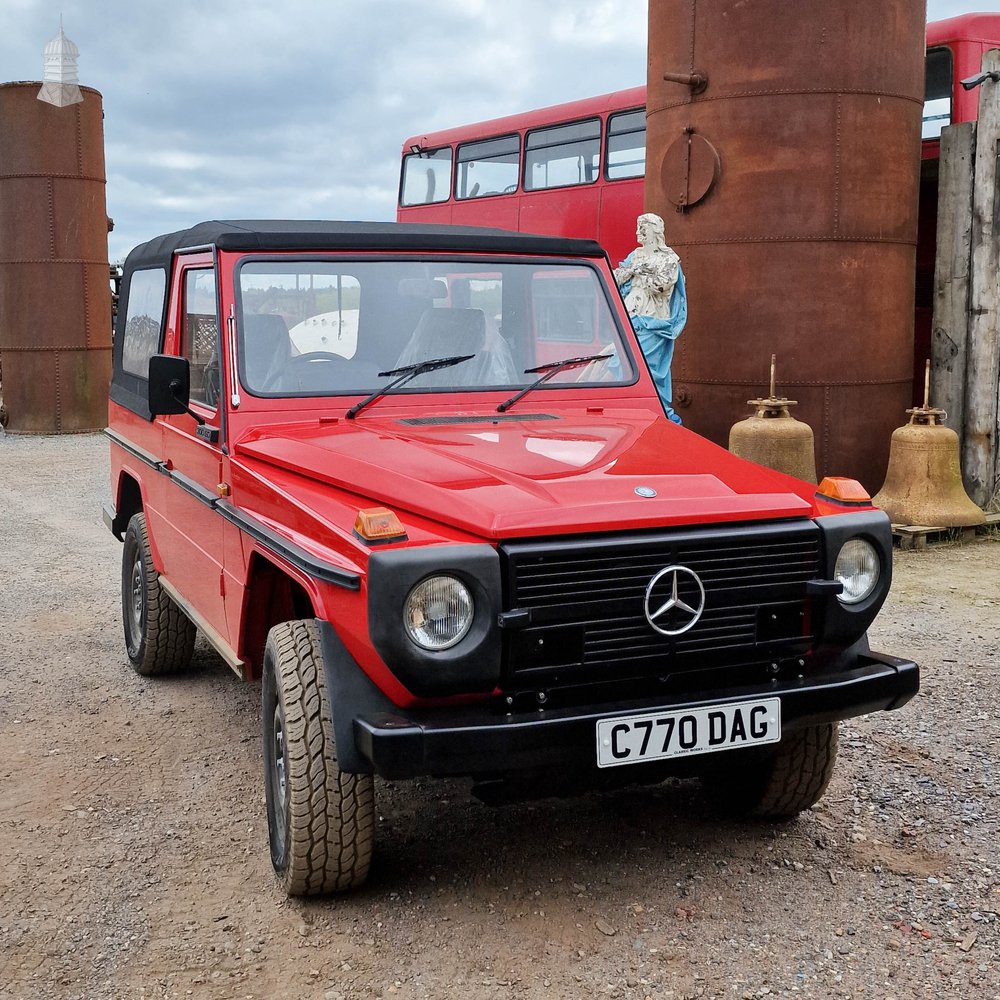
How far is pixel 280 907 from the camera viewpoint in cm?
353

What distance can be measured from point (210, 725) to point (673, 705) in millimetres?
2582

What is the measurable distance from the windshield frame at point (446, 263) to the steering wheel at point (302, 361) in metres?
0.05

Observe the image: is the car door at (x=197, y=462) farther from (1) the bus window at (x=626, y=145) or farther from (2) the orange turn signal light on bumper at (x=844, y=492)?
(1) the bus window at (x=626, y=145)

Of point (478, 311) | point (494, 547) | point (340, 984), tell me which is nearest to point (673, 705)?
point (494, 547)

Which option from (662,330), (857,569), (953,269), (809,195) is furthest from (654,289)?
(857,569)

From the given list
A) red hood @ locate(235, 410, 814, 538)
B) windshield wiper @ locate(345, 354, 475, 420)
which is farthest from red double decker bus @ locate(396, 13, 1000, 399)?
red hood @ locate(235, 410, 814, 538)

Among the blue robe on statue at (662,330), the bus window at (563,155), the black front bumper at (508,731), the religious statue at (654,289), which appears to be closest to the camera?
the black front bumper at (508,731)

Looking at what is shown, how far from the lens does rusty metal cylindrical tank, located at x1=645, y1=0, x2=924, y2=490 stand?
9.76 metres

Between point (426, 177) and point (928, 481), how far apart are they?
9283 millimetres

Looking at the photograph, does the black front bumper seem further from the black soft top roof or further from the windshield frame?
the black soft top roof

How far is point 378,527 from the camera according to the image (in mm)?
3098

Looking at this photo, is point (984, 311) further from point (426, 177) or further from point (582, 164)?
point (426, 177)

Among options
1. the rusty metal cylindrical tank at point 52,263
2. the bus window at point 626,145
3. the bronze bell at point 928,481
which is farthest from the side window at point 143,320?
the rusty metal cylindrical tank at point 52,263

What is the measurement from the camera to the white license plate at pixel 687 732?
3.19 meters
